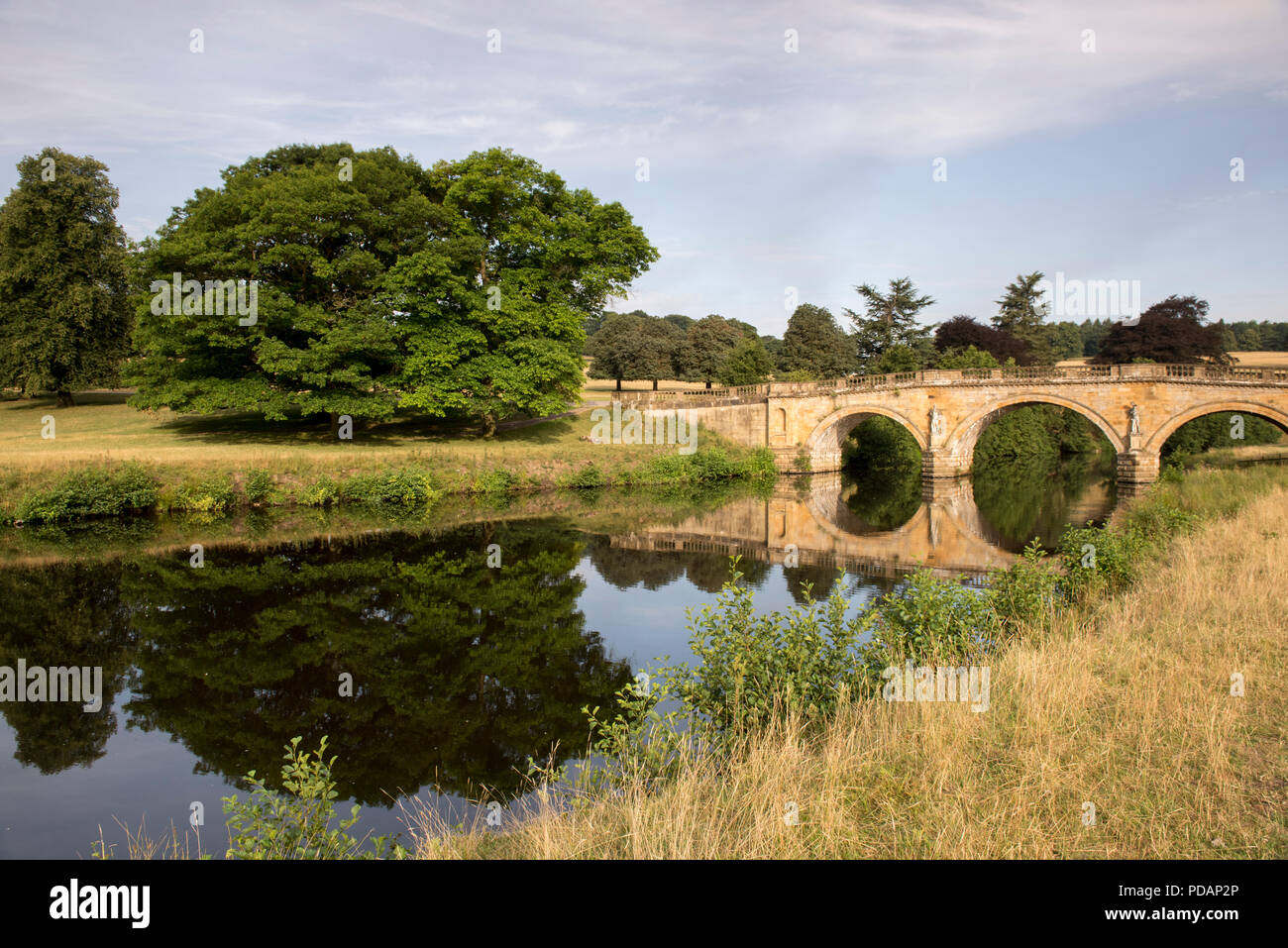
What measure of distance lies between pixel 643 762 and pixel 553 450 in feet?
86.9

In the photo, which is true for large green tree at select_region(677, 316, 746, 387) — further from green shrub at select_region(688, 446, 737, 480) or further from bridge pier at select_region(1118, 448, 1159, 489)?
bridge pier at select_region(1118, 448, 1159, 489)

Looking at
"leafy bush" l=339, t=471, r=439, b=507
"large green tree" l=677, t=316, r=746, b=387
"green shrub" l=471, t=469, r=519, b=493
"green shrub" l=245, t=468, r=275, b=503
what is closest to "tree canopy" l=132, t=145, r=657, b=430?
"green shrub" l=471, t=469, r=519, b=493

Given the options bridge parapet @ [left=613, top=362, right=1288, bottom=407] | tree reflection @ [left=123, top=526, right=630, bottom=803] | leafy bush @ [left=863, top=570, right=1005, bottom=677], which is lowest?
tree reflection @ [left=123, top=526, right=630, bottom=803]

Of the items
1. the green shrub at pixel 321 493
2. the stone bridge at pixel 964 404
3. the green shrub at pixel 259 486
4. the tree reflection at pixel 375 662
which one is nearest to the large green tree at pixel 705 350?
the stone bridge at pixel 964 404

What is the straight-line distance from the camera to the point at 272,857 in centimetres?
475

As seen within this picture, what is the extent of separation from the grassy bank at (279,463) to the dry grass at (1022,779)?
70.0 ft

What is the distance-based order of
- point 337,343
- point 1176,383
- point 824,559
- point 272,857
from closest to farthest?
point 272,857 < point 824,559 < point 337,343 < point 1176,383

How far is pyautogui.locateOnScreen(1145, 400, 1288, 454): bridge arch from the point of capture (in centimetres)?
2870

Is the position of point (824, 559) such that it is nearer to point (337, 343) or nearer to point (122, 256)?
point (337, 343)

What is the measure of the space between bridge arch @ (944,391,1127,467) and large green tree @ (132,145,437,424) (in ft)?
86.3

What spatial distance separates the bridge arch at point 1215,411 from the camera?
2870cm

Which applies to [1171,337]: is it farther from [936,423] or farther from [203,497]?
[203,497]
